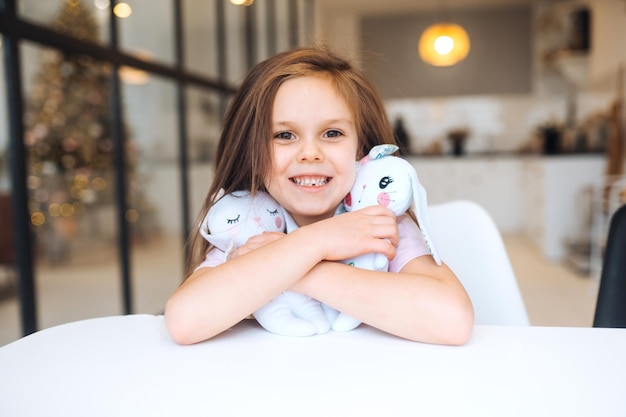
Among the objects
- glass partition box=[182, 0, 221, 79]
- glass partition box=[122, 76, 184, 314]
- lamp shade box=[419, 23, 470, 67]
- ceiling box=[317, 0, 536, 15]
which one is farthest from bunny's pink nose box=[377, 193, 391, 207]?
ceiling box=[317, 0, 536, 15]

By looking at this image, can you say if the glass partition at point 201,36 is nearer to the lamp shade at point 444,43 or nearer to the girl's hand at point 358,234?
the lamp shade at point 444,43

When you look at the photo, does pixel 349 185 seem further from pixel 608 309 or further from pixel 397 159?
pixel 608 309

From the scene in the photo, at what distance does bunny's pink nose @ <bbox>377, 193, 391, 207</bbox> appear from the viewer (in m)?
0.80

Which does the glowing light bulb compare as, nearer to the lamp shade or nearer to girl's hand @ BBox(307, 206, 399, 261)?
the lamp shade

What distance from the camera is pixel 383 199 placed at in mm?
805

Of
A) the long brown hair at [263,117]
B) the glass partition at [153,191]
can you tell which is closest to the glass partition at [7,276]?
the glass partition at [153,191]

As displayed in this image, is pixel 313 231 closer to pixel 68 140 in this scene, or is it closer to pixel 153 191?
pixel 68 140

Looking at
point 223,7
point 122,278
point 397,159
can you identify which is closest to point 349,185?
point 397,159

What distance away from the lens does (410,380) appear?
555 mm

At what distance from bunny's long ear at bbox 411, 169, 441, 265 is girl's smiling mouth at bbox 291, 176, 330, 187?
0.13m

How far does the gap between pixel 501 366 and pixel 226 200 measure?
17.8 inches

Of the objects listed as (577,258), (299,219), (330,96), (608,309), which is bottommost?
(577,258)

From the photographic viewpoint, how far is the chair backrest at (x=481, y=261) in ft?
3.44

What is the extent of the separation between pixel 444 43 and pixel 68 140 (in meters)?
3.95
